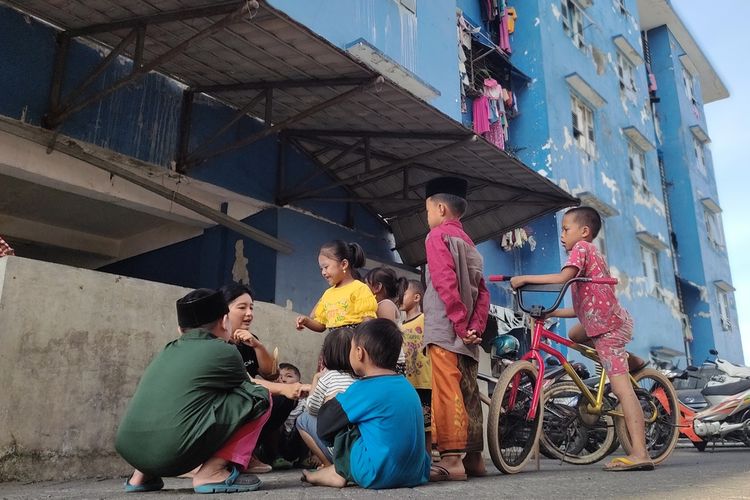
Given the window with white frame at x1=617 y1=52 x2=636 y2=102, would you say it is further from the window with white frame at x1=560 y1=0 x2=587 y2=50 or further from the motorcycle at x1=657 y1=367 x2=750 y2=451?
the motorcycle at x1=657 y1=367 x2=750 y2=451

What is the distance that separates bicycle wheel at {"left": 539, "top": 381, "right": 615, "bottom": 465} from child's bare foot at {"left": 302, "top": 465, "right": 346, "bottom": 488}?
6.48ft

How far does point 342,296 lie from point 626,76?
17.3m

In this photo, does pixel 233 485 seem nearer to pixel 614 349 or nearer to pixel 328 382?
pixel 328 382

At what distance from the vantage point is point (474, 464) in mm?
3623

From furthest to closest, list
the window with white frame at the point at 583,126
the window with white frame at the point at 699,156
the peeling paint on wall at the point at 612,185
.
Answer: the window with white frame at the point at 699,156 < the peeling paint on wall at the point at 612,185 < the window with white frame at the point at 583,126

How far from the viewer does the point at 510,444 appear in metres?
3.86

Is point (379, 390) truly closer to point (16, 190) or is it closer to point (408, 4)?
point (16, 190)

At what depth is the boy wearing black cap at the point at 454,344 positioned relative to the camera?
3340 mm

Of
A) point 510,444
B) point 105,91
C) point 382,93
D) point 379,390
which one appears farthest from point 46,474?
point 382,93

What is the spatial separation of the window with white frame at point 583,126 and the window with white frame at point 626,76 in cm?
298

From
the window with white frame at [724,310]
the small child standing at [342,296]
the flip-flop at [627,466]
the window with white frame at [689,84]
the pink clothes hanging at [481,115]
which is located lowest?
the flip-flop at [627,466]

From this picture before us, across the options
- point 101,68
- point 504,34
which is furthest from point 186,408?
point 504,34

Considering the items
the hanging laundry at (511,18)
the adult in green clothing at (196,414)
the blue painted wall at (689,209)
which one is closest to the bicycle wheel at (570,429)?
the adult in green clothing at (196,414)

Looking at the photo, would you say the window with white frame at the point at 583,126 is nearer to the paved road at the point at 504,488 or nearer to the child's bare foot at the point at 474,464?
the paved road at the point at 504,488
